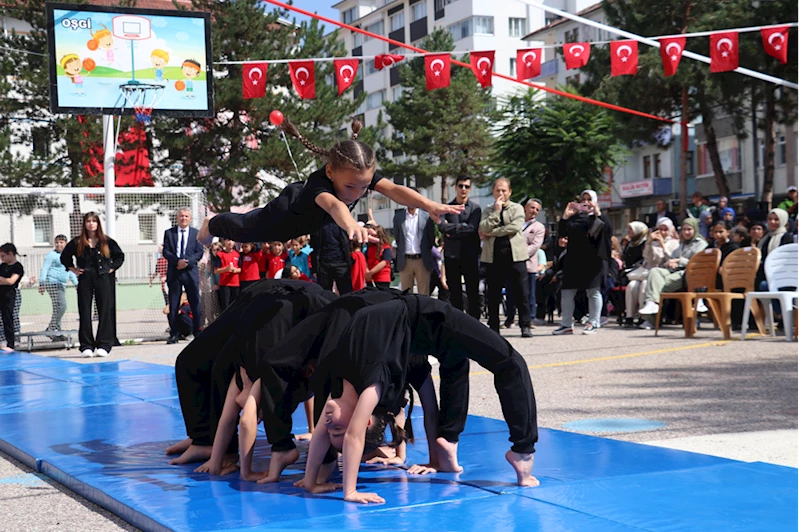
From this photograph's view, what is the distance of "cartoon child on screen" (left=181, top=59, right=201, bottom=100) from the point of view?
14.9 metres

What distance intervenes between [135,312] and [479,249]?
7048 mm

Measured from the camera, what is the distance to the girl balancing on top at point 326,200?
4.52 metres

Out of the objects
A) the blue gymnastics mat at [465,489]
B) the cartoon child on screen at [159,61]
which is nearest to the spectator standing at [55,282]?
the cartoon child on screen at [159,61]

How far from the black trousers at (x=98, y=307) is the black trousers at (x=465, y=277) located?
431cm

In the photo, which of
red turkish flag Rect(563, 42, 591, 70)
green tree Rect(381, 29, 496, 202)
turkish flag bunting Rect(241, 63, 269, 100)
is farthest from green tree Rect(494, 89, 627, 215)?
green tree Rect(381, 29, 496, 202)

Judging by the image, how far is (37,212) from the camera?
14820mm

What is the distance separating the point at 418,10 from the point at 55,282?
183 ft

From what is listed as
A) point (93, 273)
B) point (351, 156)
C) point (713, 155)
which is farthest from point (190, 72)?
point (713, 155)

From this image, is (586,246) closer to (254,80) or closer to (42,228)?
(254,80)

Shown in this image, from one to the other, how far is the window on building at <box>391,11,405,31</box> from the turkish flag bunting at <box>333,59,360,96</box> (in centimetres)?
5327

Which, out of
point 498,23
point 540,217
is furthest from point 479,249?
point 498,23

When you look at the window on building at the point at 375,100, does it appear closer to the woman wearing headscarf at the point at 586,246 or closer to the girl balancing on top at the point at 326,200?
the woman wearing headscarf at the point at 586,246

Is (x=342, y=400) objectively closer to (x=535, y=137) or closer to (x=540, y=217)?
(x=535, y=137)

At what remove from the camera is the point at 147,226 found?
16.1m
